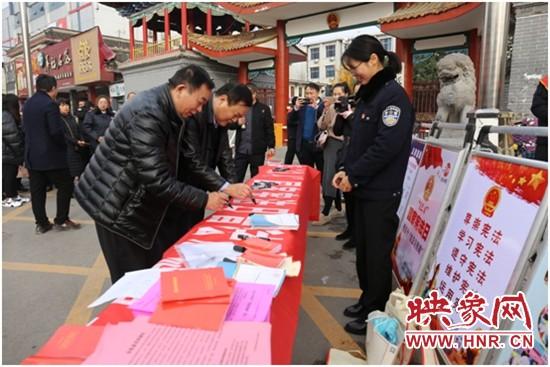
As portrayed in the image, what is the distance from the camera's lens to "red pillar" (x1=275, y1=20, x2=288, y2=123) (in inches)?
386

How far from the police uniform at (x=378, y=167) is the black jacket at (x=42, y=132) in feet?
10.2

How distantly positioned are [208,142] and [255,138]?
2291 mm

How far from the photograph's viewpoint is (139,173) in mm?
1625

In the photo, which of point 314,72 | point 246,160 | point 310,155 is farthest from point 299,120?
point 314,72

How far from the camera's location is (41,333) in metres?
2.07

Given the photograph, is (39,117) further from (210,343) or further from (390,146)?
(210,343)

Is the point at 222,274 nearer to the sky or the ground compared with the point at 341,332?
nearer to the sky

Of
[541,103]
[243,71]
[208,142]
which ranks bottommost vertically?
[208,142]

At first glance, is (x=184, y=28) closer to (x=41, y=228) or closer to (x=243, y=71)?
(x=243, y=71)

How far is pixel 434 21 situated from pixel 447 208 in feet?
19.1

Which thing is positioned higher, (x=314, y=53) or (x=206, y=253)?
(x=314, y=53)

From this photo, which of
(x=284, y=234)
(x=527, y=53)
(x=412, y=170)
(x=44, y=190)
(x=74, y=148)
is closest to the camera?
(x=284, y=234)

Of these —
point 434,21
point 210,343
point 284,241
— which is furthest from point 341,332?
point 434,21

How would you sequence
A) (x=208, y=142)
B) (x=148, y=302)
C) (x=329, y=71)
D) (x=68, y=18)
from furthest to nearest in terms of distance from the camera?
(x=329, y=71) → (x=68, y=18) → (x=208, y=142) → (x=148, y=302)
